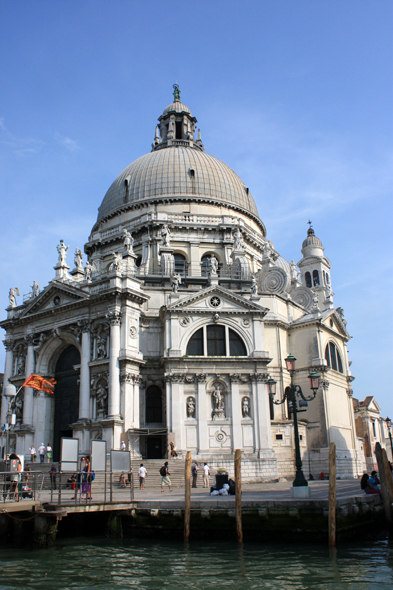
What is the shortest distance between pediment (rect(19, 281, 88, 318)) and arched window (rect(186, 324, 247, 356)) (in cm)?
657

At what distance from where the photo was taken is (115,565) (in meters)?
13.5

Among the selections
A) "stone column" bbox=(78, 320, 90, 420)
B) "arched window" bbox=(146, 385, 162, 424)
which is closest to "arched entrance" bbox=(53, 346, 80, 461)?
"stone column" bbox=(78, 320, 90, 420)

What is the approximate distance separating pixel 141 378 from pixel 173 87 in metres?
34.9

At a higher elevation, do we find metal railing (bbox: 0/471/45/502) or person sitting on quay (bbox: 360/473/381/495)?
metal railing (bbox: 0/471/45/502)

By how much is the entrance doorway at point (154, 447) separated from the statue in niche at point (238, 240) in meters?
15.0

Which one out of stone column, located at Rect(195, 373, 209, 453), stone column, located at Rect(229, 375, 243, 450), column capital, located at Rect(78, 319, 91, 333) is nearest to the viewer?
stone column, located at Rect(195, 373, 209, 453)

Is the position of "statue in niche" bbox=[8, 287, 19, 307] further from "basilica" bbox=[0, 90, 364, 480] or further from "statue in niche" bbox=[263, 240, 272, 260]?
"statue in niche" bbox=[263, 240, 272, 260]

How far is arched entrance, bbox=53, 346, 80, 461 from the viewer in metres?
32.2

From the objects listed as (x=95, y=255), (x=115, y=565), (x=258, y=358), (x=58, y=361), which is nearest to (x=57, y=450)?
(x=58, y=361)

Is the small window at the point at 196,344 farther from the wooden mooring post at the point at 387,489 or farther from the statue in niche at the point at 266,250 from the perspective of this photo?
the wooden mooring post at the point at 387,489

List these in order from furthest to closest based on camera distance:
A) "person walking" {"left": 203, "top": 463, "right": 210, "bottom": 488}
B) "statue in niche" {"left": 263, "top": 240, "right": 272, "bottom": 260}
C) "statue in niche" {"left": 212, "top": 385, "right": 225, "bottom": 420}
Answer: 1. "statue in niche" {"left": 263, "top": 240, "right": 272, "bottom": 260}
2. "statue in niche" {"left": 212, "top": 385, "right": 225, "bottom": 420}
3. "person walking" {"left": 203, "top": 463, "right": 210, "bottom": 488}

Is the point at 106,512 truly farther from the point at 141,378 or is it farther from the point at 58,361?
the point at 58,361

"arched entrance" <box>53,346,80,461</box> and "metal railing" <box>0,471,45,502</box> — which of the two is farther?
"arched entrance" <box>53,346,80,461</box>

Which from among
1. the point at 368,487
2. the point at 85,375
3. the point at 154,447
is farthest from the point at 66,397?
the point at 368,487
